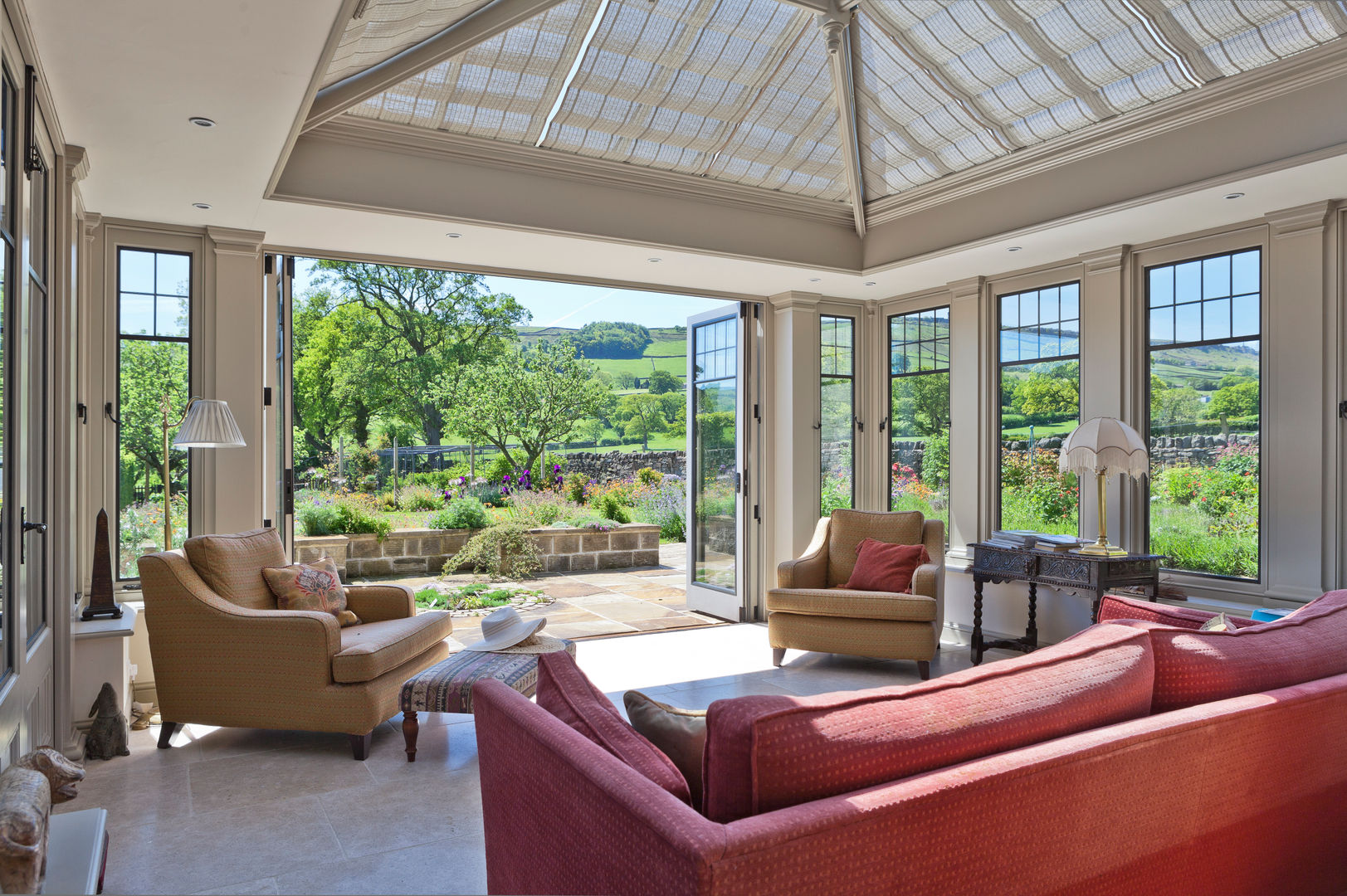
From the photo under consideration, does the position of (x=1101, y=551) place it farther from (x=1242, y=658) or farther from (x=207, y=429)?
(x=207, y=429)

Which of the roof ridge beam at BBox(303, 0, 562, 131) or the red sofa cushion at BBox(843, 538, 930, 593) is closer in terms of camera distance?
the roof ridge beam at BBox(303, 0, 562, 131)

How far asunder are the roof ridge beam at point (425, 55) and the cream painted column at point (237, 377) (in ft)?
3.89

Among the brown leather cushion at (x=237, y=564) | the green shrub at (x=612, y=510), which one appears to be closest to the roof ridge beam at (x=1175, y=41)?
the brown leather cushion at (x=237, y=564)

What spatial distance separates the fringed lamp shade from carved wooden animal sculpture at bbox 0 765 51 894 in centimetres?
453

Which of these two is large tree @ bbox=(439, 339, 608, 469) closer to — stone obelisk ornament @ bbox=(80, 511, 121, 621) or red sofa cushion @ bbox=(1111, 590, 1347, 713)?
stone obelisk ornament @ bbox=(80, 511, 121, 621)

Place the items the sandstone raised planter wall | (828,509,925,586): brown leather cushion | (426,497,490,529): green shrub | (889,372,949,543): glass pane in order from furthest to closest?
(426,497,490,529): green shrub, the sandstone raised planter wall, (889,372,949,543): glass pane, (828,509,925,586): brown leather cushion

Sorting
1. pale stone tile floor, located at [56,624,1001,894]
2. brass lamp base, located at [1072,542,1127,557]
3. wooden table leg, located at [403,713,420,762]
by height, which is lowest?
pale stone tile floor, located at [56,624,1001,894]

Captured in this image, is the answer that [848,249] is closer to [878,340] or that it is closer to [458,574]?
[878,340]

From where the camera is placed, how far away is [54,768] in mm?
1995

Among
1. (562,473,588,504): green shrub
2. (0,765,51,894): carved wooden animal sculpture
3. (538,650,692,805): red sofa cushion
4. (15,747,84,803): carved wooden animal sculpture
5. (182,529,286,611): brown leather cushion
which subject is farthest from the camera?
(562,473,588,504): green shrub

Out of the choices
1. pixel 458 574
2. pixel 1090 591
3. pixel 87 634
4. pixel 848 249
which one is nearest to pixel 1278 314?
pixel 1090 591

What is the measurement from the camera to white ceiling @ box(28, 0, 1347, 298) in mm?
2541

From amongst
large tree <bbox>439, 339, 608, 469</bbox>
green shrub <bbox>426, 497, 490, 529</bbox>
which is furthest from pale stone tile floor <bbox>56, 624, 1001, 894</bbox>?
large tree <bbox>439, 339, 608, 469</bbox>

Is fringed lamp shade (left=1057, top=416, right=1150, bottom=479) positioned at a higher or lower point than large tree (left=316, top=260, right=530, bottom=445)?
lower
